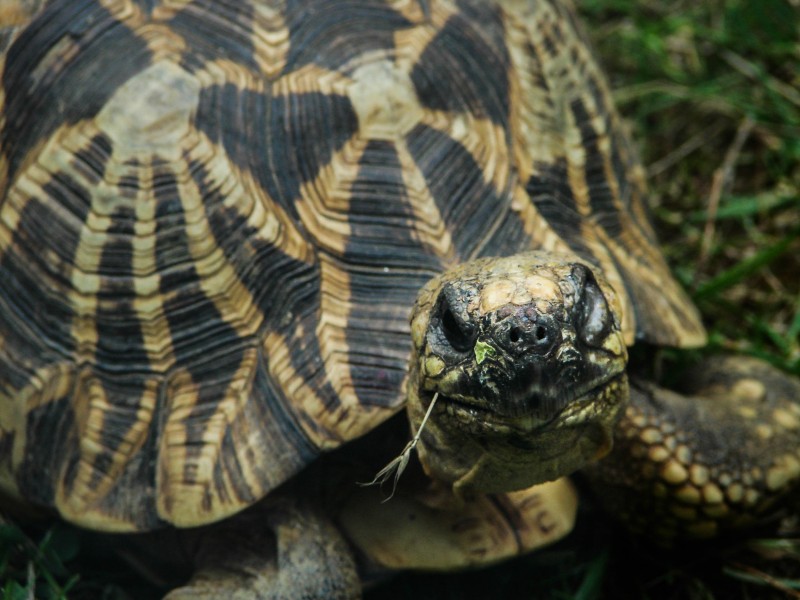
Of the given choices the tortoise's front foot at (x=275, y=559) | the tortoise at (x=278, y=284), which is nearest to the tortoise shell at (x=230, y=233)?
the tortoise at (x=278, y=284)

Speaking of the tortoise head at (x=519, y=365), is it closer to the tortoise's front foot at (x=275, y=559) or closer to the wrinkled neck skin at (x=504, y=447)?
the wrinkled neck skin at (x=504, y=447)

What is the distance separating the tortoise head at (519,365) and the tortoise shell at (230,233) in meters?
0.32

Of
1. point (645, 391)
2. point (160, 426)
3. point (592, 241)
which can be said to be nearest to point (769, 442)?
point (645, 391)

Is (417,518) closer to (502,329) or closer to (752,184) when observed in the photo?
(502,329)

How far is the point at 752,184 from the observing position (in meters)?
4.39

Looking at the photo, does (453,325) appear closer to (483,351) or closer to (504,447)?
(483,351)

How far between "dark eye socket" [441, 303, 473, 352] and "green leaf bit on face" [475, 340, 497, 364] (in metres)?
0.03

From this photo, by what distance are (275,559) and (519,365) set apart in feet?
3.31

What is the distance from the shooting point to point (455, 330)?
221 cm

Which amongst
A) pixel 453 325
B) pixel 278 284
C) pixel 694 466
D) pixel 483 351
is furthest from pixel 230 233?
pixel 694 466

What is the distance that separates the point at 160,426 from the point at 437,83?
1.11 m

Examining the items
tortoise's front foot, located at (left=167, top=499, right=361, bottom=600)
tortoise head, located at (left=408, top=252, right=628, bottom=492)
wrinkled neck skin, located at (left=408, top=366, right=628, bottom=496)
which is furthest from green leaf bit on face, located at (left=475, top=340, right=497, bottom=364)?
tortoise's front foot, located at (left=167, top=499, right=361, bottom=600)

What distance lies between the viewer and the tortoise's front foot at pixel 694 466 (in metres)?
2.96

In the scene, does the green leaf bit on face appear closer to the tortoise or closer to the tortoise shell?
the tortoise
